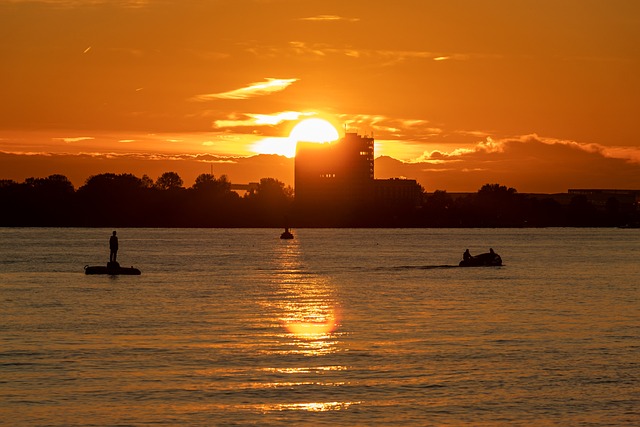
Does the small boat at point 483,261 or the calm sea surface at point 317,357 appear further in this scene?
the small boat at point 483,261

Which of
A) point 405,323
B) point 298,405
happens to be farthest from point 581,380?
point 405,323

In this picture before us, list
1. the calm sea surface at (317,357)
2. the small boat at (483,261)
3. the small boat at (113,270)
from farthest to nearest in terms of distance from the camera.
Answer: the small boat at (483,261) → the small boat at (113,270) → the calm sea surface at (317,357)

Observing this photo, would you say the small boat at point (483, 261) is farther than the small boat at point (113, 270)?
Yes

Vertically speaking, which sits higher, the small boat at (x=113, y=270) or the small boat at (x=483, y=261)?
the small boat at (x=113, y=270)

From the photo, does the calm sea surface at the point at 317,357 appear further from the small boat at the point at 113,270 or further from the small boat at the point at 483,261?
the small boat at the point at 483,261

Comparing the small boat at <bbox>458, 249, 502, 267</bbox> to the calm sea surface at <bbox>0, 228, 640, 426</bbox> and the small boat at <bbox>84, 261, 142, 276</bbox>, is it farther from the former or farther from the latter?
the small boat at <bbox>84, 261, 142, 276</bbox>

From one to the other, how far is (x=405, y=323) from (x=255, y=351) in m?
13.1

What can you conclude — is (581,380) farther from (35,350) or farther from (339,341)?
(35,350)

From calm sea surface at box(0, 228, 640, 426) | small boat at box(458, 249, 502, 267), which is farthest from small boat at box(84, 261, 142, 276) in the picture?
small boat at box(458, 249, 502, 267)

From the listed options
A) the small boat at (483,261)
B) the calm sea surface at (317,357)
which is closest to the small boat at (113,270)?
the calm sea surface at (317,357)

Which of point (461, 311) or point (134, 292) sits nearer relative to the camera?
point (461, 311)

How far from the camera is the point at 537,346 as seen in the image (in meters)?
42.3

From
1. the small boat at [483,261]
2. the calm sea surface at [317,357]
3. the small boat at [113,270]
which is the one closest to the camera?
the calm sea surface at [317,357]

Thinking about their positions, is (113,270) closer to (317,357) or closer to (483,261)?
(483,261)
